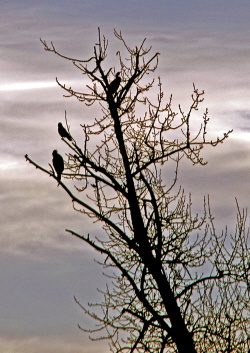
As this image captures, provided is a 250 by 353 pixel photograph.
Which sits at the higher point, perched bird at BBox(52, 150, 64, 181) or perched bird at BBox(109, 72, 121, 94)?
perched bird at BBox(109, 72, 121, 94)

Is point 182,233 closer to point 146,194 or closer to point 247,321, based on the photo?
point 146,194

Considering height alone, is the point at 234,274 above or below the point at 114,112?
below

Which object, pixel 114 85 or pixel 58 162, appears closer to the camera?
pixel 58 162

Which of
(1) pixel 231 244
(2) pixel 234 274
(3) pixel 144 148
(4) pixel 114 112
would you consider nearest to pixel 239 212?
(1) pixel 231 244

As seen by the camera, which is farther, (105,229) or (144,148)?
(105,229)

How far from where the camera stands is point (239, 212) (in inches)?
438

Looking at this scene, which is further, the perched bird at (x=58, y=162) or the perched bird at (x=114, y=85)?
the perched bird at (x=114, y=85)

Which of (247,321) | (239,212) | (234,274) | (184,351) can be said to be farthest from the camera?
(239,212)

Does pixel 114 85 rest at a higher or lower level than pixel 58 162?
higher

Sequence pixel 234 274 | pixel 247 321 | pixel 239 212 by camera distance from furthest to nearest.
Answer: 1. pixel 239 212
2. pixel 247 321
3. pixel 234 274

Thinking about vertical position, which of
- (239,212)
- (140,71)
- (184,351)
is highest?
(140,71)

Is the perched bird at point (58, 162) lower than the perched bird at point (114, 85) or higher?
lower

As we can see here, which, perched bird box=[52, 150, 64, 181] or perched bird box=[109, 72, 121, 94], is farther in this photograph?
perched bird box=[109, 72, 121, 94]

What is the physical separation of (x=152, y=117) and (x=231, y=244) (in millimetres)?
3408
